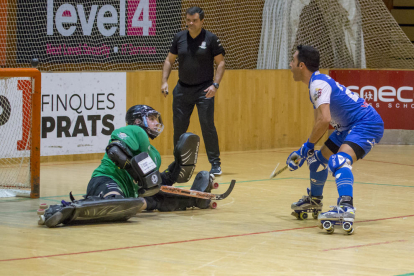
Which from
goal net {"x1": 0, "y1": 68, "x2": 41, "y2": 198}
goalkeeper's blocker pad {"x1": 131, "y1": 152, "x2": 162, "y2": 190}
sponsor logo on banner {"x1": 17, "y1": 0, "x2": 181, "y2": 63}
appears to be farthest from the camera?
sponsor logo on banner {"x1": 17, "y1": 0, "x2": 181, "y2": 63}

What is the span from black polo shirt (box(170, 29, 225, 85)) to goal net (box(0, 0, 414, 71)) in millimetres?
2687

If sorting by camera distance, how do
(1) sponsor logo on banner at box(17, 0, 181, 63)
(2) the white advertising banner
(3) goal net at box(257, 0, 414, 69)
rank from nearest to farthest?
(2) the white advertising banner, (1) sponsor logo on banner at box(17, 0, 181, 63), (3) goal net at box(257, 0, 414, 69)

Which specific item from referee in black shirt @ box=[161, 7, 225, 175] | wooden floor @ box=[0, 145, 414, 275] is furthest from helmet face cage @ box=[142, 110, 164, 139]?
referee in black shirt @ box=[161, 7, 225, 175]

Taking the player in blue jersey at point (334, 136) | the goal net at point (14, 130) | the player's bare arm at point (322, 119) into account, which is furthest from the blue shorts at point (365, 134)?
the goal net at point (14, 130)

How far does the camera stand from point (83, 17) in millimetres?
11328

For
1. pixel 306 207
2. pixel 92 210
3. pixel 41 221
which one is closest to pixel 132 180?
pixel 92 210

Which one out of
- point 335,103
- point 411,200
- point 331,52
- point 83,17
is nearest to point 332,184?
point 411,200

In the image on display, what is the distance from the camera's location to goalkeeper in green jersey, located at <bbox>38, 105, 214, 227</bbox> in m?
5.64

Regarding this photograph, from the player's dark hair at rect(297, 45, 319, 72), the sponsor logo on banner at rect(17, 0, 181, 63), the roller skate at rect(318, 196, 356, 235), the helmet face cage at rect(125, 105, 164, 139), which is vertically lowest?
the roller skate at rect(318, 196, 356, 235)

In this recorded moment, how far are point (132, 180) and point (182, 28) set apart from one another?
6.62 meters

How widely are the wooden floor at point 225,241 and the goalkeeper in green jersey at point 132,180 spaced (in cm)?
11

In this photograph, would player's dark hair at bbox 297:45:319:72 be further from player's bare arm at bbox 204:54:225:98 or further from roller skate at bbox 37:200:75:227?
player's bare arm at bbox 204:54:225:98

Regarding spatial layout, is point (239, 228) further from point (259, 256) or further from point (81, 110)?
point (81, 110)

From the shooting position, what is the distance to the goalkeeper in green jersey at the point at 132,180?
5645mm
